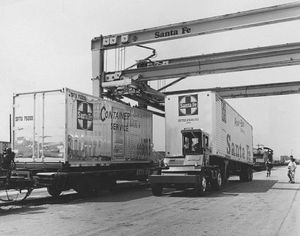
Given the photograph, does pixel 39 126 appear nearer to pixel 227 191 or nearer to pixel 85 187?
pixel 85 187

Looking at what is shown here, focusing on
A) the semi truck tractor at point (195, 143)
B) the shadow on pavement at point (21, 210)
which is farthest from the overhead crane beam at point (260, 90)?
the shadow on pavement at point (21, 210)

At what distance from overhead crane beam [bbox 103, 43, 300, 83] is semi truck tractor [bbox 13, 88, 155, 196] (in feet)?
17.2

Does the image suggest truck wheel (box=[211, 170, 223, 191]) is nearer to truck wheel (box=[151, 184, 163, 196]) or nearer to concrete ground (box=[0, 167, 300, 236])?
truck wheel (box=[151, 184, 163, 196])

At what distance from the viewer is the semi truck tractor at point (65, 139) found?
1373cm

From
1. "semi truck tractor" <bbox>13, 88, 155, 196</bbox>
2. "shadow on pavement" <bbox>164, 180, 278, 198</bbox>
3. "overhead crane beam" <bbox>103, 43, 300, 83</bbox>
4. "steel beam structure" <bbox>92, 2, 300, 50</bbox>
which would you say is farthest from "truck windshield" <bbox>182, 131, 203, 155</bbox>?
"steel beam structure" <bbox>92, 2, 300, 50</bbox>

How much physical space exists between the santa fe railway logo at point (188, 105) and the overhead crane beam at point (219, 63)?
3499 mm

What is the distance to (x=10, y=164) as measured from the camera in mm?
12656

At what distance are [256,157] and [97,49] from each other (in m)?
33.3

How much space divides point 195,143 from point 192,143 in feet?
0.54

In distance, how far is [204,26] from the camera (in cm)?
1914

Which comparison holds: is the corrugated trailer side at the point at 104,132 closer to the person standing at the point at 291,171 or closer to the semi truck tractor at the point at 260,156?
the person standing at the point at 291,171

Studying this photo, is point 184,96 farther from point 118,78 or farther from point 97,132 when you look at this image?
point 118,78

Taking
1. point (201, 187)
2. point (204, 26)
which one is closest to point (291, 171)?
point (201, 187)

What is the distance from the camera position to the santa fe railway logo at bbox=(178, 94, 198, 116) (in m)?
17.0
